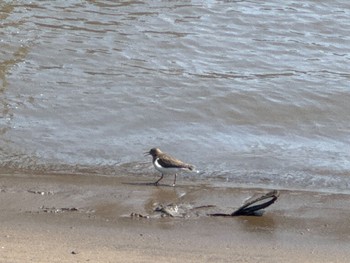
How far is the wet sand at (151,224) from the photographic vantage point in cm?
629

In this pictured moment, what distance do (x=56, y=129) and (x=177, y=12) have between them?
5.04 metres

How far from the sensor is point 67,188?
7855mm

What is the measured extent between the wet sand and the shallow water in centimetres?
58

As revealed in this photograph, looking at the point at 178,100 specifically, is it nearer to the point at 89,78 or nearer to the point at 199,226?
the point at 89,78

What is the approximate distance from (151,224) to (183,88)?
4.30 meters

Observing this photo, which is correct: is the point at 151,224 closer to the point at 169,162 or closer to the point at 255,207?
the point at 255,207

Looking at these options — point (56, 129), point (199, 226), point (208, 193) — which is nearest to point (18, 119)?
point (56, 129)

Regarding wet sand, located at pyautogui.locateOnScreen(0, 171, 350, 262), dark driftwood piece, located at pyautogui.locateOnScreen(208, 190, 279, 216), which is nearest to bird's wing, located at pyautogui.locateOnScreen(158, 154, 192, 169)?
wet sand, located at pyautogui.locateOnScreen(0, 171, 350, 262)

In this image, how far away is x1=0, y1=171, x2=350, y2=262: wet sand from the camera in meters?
6.29

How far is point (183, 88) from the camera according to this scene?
11102 mm

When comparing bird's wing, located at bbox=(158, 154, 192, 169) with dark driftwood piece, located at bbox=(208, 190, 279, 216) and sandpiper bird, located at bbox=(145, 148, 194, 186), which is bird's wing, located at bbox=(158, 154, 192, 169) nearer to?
sandpiper bird, located at bbox=(145, 148, 194, 186)

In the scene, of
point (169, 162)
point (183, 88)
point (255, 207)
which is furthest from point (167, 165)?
point (183, 88)

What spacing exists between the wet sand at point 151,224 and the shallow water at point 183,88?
1.90ft

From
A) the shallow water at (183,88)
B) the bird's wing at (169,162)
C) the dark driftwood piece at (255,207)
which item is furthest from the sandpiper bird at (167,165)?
the dark driftwood piece at (255,207)
